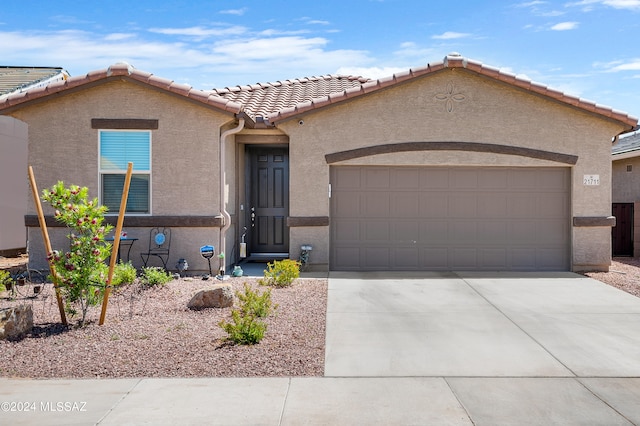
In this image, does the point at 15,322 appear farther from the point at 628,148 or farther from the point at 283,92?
the point at 628,148

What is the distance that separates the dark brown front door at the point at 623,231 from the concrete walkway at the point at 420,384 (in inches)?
321

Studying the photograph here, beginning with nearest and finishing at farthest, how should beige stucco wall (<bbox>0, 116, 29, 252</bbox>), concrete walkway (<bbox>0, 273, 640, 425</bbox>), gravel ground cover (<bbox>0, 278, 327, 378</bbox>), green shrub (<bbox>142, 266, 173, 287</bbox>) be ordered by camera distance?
concrete walkway (<bbox>0, 273, 640, 425</bbox>) < gravel ground cover (<bbox>0, 278, 327, 378</bbox>) < green shrub (<bbox>142, 266, 173, 287</bbox>) < beige stucco wall (<bbox>0, 116, 29, 252</bbox>)

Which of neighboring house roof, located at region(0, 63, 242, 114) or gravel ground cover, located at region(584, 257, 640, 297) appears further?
neighboring house roof, located at region(0, 63, 242, 114)

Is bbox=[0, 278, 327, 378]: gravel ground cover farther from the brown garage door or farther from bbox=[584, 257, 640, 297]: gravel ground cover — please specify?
bbox=[584, 257, 640, 297]: gravel ground cover

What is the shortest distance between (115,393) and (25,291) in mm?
5331

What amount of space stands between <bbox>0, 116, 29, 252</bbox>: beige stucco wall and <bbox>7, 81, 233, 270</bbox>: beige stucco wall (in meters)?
4.26

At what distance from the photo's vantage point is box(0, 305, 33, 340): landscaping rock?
6498 mm

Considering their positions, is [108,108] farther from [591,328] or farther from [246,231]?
[591,328]

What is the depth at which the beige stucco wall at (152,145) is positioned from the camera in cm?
1104

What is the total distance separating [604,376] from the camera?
560 cm

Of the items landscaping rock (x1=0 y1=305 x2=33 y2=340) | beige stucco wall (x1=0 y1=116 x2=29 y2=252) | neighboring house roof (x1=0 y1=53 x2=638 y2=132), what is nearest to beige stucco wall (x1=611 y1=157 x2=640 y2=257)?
neighboring house roof (x1=0 y1=53 x2=638 y2=132)

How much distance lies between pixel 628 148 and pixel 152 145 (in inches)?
551

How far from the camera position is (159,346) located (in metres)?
6.33

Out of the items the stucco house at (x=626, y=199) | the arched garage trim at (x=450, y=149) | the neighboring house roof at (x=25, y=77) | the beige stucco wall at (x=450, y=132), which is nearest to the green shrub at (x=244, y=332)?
the beige stucco wall at (x=450, y=132)
